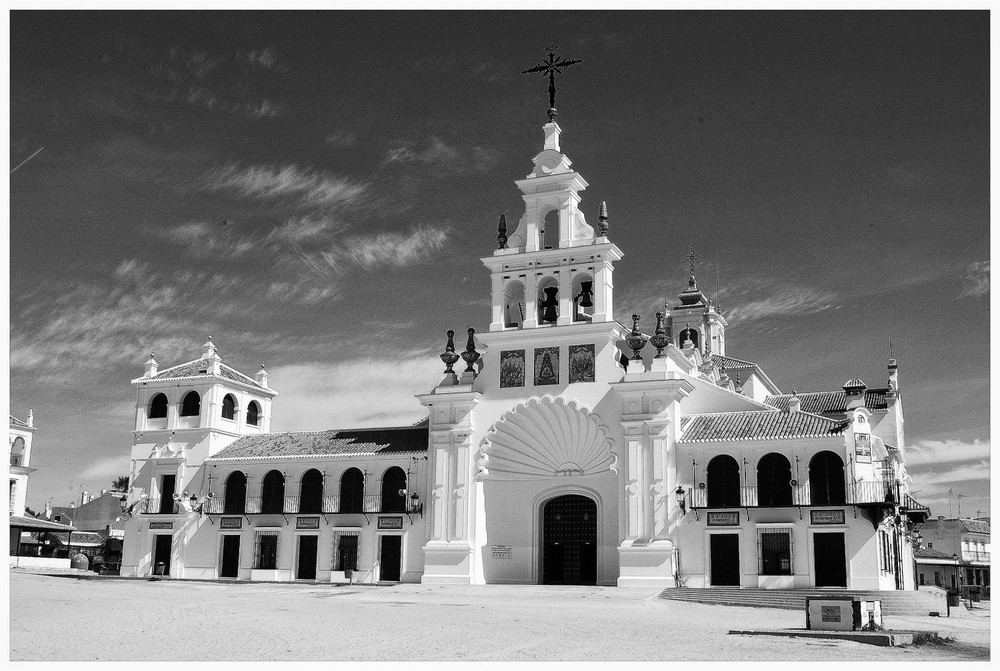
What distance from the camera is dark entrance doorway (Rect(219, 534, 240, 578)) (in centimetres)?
3547

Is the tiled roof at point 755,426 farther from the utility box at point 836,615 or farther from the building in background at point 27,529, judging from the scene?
the building in background at point 27,529

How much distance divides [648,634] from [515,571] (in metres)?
15.6

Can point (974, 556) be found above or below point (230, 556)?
below

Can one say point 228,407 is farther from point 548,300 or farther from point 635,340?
point 635,340

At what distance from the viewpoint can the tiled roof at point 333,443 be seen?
1378 inches

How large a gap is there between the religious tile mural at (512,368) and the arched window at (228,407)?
1211 cm

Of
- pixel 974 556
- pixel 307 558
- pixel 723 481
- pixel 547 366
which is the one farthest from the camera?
pixel 974 556

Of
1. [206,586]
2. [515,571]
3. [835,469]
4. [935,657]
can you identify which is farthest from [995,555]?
[206,586]

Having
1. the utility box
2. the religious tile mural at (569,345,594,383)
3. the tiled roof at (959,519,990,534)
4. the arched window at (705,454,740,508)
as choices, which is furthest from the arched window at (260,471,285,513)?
the tiled roof at (959,519,990,534)

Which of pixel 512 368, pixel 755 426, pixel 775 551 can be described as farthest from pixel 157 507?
pixel 775 551

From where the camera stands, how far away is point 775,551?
29.3 meters

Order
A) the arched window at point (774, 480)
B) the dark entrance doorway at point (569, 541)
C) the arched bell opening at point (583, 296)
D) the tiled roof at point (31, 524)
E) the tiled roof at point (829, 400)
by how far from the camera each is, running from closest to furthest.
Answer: the arched window at point (774, 480)
the dark entrance doorway at point (569, 541)
the arched bell opening at point (583, 296)
the tiled roof at point (31, 524)
the tiled roof at point (829, 400)

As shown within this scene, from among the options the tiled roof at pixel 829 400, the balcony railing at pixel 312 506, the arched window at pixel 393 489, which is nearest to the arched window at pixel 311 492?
the balcony railing at pixel 312 506

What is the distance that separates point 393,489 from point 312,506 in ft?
10.1
